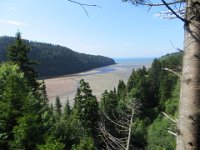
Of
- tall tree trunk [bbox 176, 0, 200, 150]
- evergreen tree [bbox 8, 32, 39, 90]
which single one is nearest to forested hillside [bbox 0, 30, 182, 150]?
evergreen tree [bbox 8, 32, 39, 90]

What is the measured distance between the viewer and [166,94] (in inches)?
3745

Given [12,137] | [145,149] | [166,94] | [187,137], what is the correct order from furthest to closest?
[166,94] → [145,149] → [12,137] → [187,137]

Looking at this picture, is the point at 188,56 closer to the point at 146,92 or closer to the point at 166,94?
the point at 166,94

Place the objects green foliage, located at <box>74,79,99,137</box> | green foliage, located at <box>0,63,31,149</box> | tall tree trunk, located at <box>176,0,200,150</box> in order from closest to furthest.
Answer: tall tree trunk, located at <box>176,0,200,150</box>
green foliage, located at <box>0,63,31,149</box>
green foliage, located at <box>74,79,99,137</box>

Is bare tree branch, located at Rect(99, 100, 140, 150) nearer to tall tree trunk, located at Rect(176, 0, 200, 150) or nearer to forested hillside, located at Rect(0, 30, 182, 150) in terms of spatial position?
forested hillside, located at Rect(0, 30, 182, 150)

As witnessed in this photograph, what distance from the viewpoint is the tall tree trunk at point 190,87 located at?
9.42 ft

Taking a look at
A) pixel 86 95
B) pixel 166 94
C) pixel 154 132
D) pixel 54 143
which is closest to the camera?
pixel 54 143

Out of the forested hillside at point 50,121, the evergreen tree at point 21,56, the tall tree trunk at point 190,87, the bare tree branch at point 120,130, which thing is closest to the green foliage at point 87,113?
the forested hillside at point 50,121

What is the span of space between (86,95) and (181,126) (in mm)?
46867

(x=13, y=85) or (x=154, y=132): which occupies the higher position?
(x=13, y=85)

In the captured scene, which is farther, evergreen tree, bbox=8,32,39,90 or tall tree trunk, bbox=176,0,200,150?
evergreen tree, bbox=8,32,39,90

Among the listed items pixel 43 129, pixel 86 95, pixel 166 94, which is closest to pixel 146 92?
pixel 166 94

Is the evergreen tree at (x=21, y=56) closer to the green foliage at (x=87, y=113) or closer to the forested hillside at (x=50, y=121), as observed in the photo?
the forested hillside at (x=50, y=121)

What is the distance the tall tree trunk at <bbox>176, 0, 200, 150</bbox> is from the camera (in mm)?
2871
